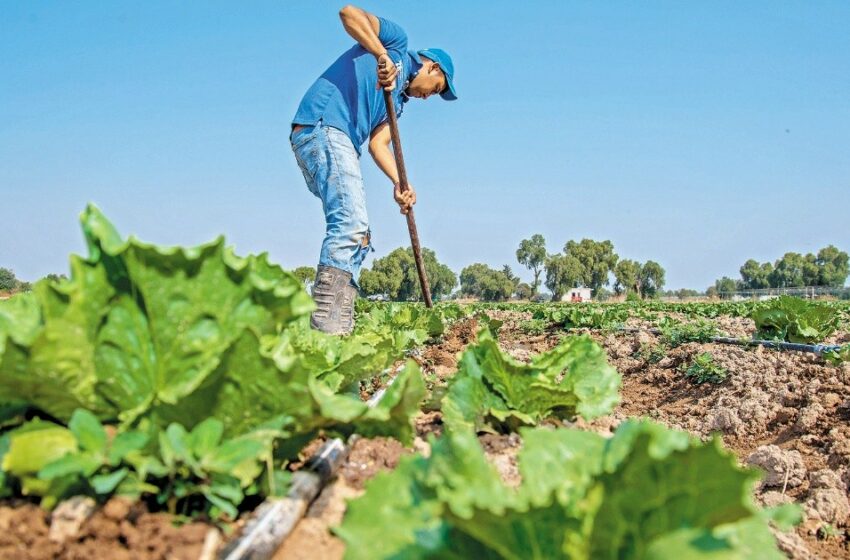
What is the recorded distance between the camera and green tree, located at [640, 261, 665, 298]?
406 feet

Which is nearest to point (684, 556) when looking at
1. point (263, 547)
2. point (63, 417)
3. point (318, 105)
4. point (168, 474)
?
point (263, 547)

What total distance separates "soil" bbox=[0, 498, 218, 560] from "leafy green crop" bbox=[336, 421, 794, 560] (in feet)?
1.16

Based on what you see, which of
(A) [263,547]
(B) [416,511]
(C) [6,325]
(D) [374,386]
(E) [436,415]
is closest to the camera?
(B) [416,511]

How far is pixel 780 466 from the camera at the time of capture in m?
3.84

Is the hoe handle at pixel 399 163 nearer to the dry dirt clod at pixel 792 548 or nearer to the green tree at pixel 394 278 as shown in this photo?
the dry dirt clod at pixel 792 548

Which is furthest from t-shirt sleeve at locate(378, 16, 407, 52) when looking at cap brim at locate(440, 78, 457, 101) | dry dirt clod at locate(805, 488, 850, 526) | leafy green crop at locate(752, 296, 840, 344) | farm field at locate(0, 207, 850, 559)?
leafy green crop at locate(752, 296, 840, 344)

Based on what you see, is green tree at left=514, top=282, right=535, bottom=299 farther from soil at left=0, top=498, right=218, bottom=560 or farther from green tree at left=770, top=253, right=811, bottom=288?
soil at left=0, top=498, right=218, bottom=560

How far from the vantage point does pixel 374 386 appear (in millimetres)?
4324

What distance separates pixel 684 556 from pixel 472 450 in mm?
478

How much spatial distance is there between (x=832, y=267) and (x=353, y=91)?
132867mm

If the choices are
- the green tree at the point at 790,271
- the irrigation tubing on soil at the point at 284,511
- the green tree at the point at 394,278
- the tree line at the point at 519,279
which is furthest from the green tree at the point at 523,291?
the irrigation tubing on soil at the point at 284,511

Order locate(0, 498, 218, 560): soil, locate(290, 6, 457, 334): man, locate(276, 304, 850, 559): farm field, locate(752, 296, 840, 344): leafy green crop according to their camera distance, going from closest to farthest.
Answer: locate(0, 498, 218, 560): soil < locate(276, 304, 850, 559): farm field < locate(290, 6, 457, 334): man < locate(752, 296, 840, 344): leafy green crop

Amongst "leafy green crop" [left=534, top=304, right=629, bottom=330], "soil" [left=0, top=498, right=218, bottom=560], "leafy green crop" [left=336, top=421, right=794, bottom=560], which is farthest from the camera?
"leafy green crop" [left=534, top=304, right=629, bottom=330]

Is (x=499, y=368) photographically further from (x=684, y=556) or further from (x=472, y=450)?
(x=684, y=556)
